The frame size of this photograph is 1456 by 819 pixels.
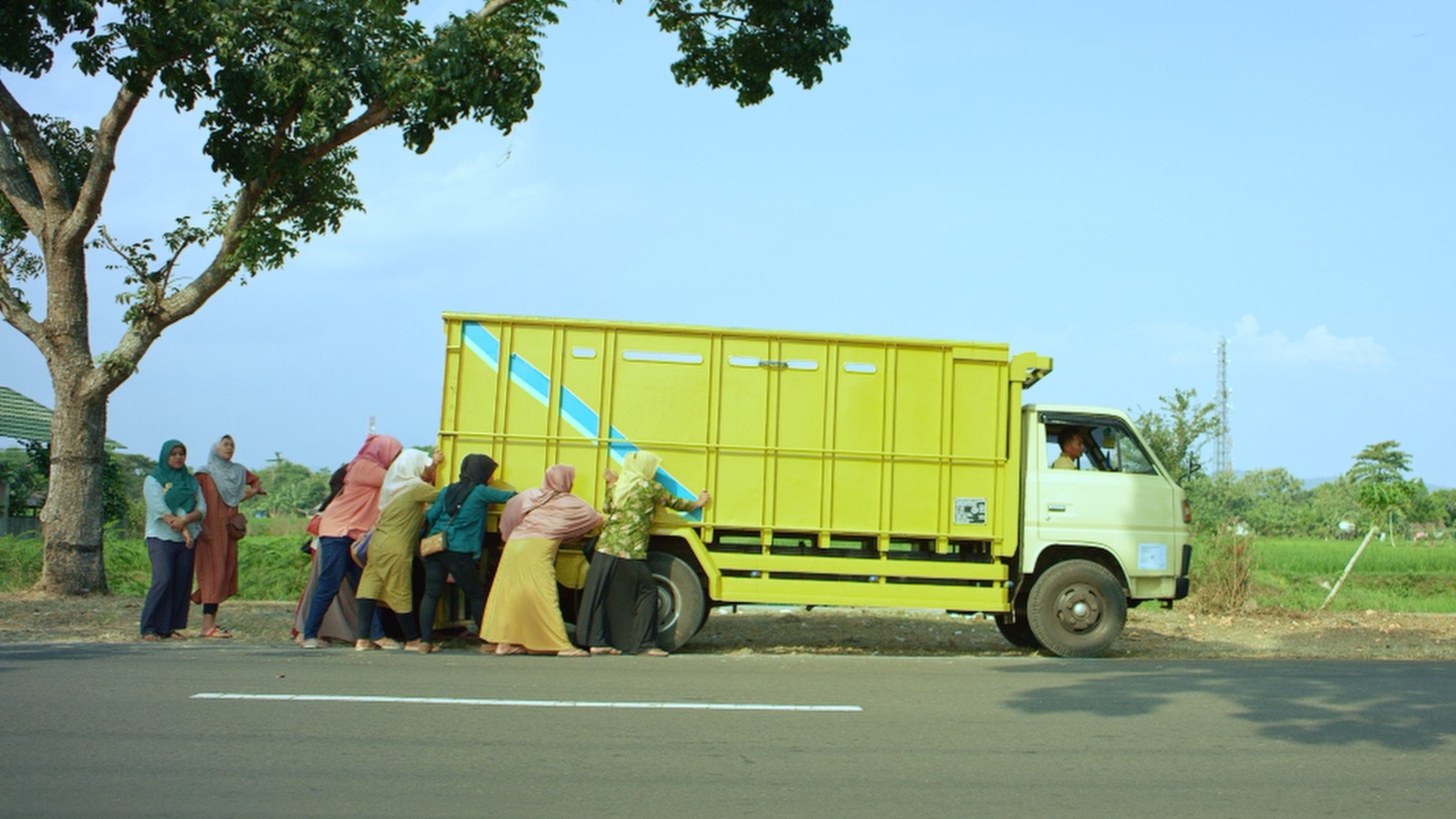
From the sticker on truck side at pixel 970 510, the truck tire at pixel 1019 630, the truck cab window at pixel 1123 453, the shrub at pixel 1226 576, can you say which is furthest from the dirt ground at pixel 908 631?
the truck cab window at pixel 1123 453

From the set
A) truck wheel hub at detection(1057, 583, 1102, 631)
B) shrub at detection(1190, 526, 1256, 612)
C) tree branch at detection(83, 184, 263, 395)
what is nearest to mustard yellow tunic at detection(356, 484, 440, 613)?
tree branch at detection(83, 184, 263, 395)

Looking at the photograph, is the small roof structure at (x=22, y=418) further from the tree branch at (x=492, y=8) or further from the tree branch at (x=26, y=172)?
the tree branch at (x=492, y=8)

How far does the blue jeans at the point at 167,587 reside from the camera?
10438 millimetres

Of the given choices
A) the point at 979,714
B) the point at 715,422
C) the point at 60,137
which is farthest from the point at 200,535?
the point at 979,714

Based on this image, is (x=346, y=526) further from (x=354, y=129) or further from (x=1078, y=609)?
(x=1078, y=609)

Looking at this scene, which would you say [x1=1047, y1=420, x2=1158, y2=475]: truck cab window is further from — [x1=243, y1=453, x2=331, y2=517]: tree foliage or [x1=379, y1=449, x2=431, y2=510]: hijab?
[x1=243, y1=453, x2=331, y2=517]: tree foliage

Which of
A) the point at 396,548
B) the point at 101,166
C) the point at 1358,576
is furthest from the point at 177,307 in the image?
the point at 1358,576

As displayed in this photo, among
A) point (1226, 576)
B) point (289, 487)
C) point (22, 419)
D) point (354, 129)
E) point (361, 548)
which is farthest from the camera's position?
point (289, 487)

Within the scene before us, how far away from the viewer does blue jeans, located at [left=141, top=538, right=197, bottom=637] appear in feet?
34.2

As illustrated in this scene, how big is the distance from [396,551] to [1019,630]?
19.6 ft

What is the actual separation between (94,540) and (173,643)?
4045 millimetres

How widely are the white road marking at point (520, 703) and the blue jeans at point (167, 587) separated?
3497 mm

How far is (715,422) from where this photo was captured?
10.8 metres

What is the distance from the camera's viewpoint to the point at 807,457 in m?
10.8
